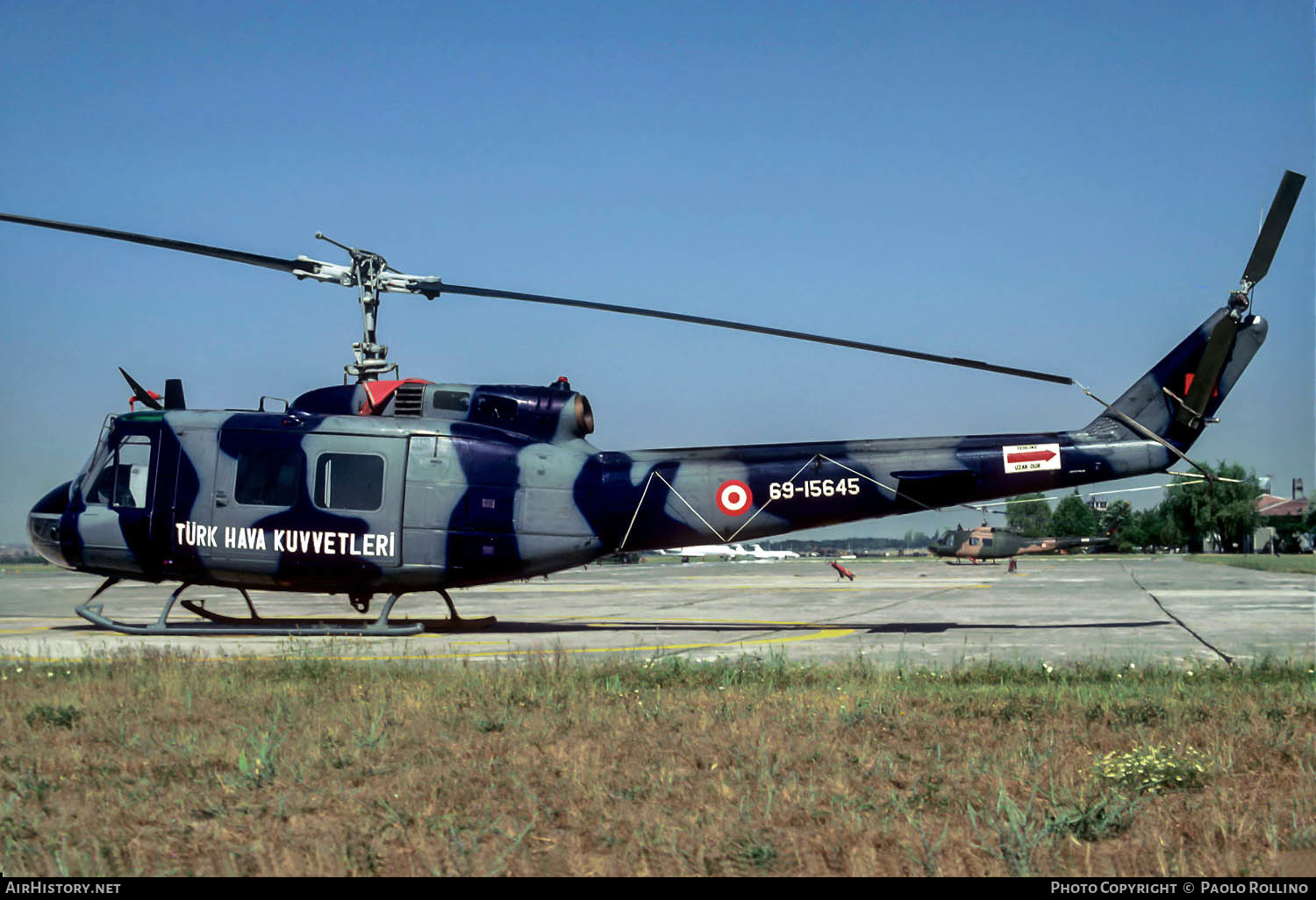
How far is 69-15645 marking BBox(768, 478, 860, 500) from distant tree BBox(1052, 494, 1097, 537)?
14495 centimetres

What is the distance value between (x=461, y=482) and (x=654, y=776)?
9937 mm

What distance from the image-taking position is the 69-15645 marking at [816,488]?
15.8 meters

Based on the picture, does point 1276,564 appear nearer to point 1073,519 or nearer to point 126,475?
point 126,475

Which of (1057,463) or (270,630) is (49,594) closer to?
(270,630)

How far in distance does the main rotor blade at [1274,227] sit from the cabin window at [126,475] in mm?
15478

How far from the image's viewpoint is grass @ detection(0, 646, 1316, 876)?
496cm

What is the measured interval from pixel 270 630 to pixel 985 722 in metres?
11.0

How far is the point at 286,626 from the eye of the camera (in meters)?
16.2

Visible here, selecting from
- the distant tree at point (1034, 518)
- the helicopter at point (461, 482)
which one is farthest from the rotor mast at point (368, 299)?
the distant tree at point (1034, 518)

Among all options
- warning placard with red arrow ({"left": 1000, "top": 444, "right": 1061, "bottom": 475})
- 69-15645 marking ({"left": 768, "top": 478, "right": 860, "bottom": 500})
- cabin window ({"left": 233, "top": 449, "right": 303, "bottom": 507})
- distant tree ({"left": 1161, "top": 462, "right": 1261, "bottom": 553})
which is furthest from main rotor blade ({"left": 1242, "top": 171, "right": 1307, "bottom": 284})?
distant tree ({"left": 1161, "top": 462, "right": 1261, "bottom": 553})

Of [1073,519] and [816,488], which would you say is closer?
[816,488]

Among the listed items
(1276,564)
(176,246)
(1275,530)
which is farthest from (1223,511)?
(176,246)

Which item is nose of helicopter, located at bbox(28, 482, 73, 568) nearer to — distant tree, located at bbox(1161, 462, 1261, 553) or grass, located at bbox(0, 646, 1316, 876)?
grass, located at bbox(0, 646, 1316, 876)

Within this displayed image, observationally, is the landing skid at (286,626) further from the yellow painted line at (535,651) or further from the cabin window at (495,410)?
the cabin window at (495,410)
